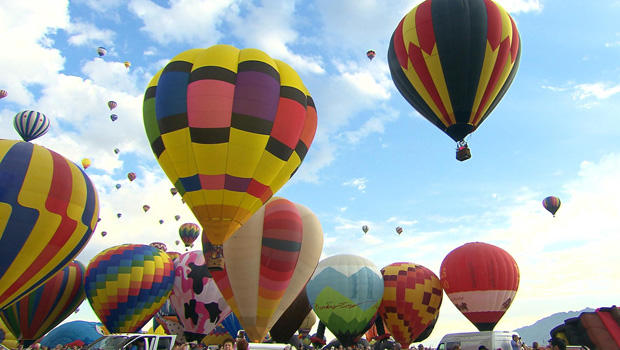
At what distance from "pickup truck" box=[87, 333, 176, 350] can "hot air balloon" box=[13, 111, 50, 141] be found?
19.0 metres

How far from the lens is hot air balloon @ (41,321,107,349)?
33000 mm

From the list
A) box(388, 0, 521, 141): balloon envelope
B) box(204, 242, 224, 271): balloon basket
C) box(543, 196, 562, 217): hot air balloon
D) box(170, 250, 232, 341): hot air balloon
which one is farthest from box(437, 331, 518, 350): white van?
box(543, 196, 562, 217): hot air balloon

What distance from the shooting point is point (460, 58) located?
15977 mm

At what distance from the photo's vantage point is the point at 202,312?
2094 centimetres

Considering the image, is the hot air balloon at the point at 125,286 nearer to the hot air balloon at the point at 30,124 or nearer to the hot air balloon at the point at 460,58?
the hot air balloon at the point at 30,124

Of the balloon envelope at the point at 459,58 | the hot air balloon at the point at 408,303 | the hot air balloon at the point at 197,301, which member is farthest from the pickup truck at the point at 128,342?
the hot air balloon at the point at 408,303

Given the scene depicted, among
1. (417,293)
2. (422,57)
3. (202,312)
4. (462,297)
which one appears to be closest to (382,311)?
(417,293)

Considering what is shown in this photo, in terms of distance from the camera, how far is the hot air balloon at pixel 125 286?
1944 cm

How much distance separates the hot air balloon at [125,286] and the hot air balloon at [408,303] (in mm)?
10696

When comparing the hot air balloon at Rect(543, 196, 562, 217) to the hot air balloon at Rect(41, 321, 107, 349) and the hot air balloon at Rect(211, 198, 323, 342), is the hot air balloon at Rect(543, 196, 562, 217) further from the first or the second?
the hot air balloon at Rect(41, 321, 107, 349)

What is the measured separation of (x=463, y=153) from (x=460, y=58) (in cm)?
342

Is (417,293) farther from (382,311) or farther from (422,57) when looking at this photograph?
(422,57)

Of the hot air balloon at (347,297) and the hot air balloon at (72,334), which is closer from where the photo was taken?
the hot air balloon at (347,297)

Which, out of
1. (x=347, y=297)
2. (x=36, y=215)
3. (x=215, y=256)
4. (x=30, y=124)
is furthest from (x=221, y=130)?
(x=30, y=124)
